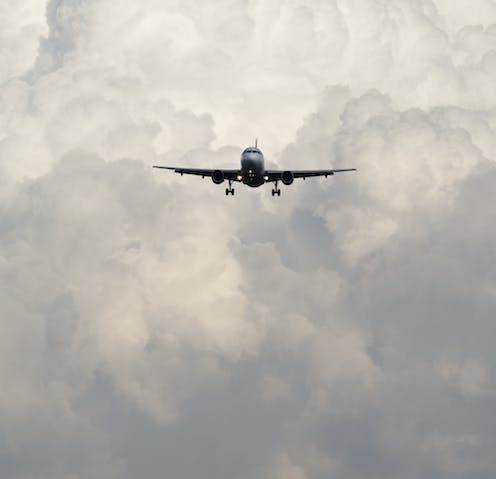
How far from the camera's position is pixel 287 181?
195250mm

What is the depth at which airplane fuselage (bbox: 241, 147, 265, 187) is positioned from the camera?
607ft

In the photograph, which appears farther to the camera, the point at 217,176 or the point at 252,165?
the point at 217,176

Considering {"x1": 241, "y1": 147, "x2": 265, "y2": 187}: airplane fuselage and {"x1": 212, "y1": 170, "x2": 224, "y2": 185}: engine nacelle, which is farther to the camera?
{"x1": 212, "y1": 170, "x2": 224, "y2": 185}: engine nacelle

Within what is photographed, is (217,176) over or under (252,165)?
over

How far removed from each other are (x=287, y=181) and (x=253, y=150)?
33.0ft

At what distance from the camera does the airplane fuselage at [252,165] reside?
607 ft

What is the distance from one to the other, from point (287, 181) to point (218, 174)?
1049 centimetres

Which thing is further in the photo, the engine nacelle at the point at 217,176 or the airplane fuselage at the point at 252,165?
the engine nacelle at the point at 217,176

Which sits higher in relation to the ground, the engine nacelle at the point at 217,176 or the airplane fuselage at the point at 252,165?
the engine nacelle at the point at 217,176

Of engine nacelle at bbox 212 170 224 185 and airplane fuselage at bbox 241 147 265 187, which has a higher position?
engine nacelle at bbox 212 170 224 185

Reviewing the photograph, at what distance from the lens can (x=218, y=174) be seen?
19338 cm

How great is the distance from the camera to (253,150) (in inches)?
7387

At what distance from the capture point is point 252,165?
608 ft
